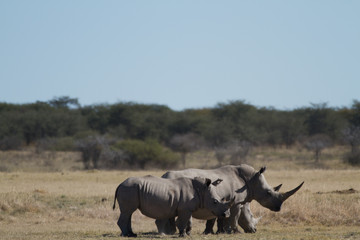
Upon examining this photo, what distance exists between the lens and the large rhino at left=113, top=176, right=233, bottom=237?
14.2 m

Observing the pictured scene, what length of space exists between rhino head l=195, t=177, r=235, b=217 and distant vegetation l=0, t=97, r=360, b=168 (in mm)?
33601

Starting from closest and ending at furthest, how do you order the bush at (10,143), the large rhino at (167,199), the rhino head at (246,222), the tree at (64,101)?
the large rhino at (167,199), the rhino head at (246,222), the bush at (10,143), the tree at (64,101)

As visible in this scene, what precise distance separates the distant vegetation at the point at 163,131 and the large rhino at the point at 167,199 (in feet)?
110

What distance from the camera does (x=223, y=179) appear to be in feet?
52.2

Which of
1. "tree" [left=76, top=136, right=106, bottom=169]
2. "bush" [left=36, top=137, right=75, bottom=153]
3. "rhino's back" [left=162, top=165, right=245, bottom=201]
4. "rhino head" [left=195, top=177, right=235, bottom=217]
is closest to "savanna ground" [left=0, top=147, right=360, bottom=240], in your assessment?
"rhino head" [left=195, top=177, right=235, bottom=217]

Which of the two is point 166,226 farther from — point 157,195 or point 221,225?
point 221,225

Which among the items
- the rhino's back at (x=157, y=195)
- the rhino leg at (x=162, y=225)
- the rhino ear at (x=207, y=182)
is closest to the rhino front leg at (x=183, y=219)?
the rhino's back at (x=157, y=195)

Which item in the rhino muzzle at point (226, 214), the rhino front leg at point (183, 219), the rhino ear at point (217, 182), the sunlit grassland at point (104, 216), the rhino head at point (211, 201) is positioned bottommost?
the sunlit grassland at point (104, 216)

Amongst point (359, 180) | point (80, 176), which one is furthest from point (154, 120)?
point (359, 180)

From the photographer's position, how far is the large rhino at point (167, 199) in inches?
558

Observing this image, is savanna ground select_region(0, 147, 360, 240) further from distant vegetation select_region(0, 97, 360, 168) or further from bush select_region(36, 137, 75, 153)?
bush select_region(36, 137, 75, 153)

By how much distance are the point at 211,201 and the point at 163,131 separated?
4955cm

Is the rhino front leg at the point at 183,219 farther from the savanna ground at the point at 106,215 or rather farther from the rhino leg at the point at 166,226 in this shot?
the rhino leg at the point at 166,226

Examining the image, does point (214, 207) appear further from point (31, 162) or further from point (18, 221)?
point (31, 162)
